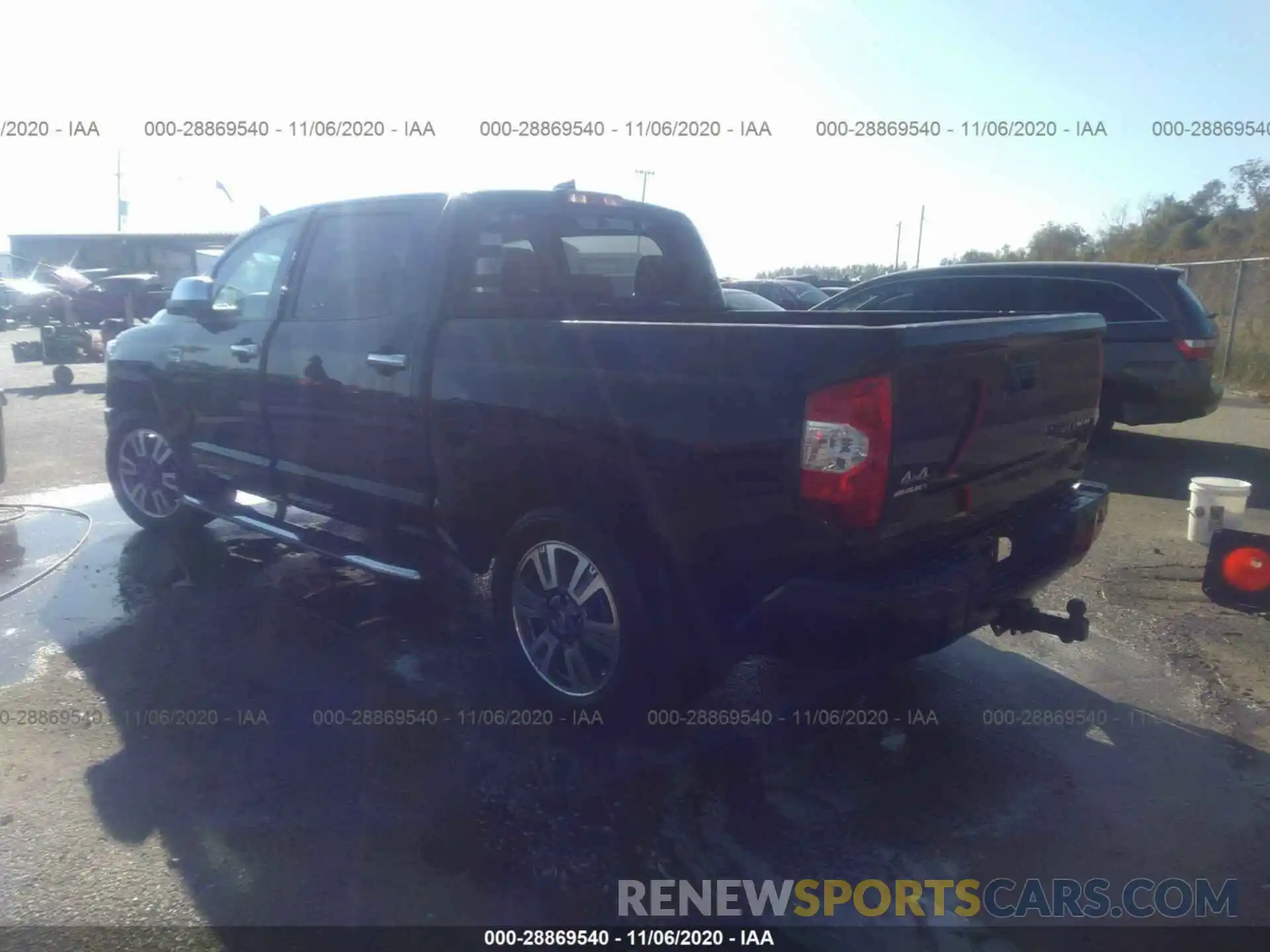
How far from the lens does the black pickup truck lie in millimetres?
3045

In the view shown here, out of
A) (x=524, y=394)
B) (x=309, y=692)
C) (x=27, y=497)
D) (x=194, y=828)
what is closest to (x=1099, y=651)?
(x=524, y=394)

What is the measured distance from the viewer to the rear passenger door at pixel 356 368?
4246 millimetres

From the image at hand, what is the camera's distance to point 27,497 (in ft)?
24.7

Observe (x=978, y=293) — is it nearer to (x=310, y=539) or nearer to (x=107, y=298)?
(x=310, y=539)

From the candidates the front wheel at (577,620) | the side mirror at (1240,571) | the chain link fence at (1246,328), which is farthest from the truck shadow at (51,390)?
the chain link fence at (1246,328)

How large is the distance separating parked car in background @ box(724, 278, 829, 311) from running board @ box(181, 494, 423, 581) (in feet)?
Answer: 50.0

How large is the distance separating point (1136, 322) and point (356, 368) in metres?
7.35

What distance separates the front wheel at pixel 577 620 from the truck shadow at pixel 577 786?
20 cm

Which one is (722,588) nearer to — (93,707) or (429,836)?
(429,836)

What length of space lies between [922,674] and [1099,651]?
0.94 metres

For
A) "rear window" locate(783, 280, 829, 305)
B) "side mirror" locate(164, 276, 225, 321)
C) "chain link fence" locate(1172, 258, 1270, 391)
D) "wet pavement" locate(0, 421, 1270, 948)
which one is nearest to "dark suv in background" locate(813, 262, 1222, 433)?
"wet pavement" locate(0, 421, 1270, 948)

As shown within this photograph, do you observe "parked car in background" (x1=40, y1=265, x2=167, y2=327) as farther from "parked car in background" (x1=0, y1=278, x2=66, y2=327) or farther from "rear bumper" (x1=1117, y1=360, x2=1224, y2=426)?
"rear bumper" (x1=1117, y1=360, x2=1224, y2=426)

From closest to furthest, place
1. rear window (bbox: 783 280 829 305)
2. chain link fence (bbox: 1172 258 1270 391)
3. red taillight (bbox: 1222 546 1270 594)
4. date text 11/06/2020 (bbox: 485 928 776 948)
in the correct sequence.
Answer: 1. date text 11/06/2020 (bbox: 485 928 776 948)
2. red taillight (bbox: 1222 546 1270 594)
3. chain link fence (bbox: 1172 258 1270 391)
4. rear window (bbox: 783 280 829 305)

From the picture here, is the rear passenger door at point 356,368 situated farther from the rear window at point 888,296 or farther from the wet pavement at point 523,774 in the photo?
the rear window at point 888,296
